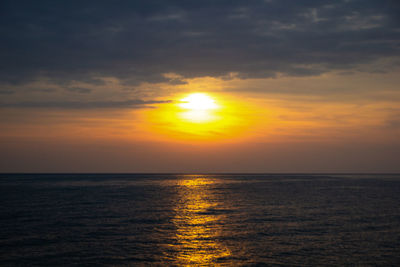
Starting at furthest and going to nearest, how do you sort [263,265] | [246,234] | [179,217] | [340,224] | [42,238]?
1. [179,217]
2. [340,224]
3. [246,234]
4. [42,238]
5. [263,265]

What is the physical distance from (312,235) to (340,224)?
8527 millimetres

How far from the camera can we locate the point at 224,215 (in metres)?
51.9

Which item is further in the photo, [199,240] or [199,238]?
[199,238]

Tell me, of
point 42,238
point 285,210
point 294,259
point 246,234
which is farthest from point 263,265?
point 285,210

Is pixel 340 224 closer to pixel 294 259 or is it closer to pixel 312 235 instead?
pixel 312 235

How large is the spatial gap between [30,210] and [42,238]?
24.5 m

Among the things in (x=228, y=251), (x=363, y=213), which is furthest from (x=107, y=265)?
(x=363, y=213)

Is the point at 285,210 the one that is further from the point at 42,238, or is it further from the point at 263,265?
the point at 42,238

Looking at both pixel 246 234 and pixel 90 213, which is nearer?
pixel 246 234

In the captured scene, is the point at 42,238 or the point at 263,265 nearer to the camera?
the point at 263,265

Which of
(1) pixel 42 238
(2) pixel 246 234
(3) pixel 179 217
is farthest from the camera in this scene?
(3) pixel 179 217

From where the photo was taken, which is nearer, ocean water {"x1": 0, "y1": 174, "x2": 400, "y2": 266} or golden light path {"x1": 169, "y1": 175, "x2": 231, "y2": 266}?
ocean water {"x1": 0, "y1": 174, "x2": 400, "y2": 266}

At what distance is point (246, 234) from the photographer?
37031 millimetres

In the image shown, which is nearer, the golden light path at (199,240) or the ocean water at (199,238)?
the ocean water at (199,238)
